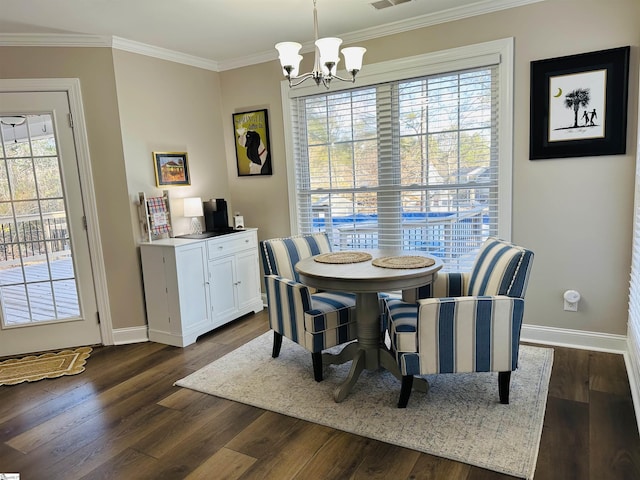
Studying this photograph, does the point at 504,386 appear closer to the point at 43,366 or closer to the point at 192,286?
the point at 192,286

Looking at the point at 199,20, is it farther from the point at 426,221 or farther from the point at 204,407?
the point at 204,407

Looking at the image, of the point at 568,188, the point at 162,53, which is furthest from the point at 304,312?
the point at 162,53

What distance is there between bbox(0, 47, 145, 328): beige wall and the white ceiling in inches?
5.8

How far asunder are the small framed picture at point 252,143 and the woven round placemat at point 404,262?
1951mm

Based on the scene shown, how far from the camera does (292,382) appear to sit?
9.00 feet

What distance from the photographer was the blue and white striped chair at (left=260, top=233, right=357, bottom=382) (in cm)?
266

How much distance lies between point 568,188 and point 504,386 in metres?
1.51

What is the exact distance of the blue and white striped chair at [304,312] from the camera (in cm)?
266

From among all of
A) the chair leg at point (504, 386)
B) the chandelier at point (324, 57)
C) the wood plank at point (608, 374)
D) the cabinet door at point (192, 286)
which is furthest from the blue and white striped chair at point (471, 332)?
the cabinet door at point (192, 286)

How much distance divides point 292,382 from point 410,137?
2164mm

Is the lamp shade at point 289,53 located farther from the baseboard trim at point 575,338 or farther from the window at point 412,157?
the baseboard trim at point 575,338

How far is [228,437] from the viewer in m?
2.21

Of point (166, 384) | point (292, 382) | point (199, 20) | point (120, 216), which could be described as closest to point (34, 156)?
point (120, 216)

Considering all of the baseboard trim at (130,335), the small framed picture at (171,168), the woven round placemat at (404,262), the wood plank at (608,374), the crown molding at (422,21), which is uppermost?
the crown molding at (422,21)
